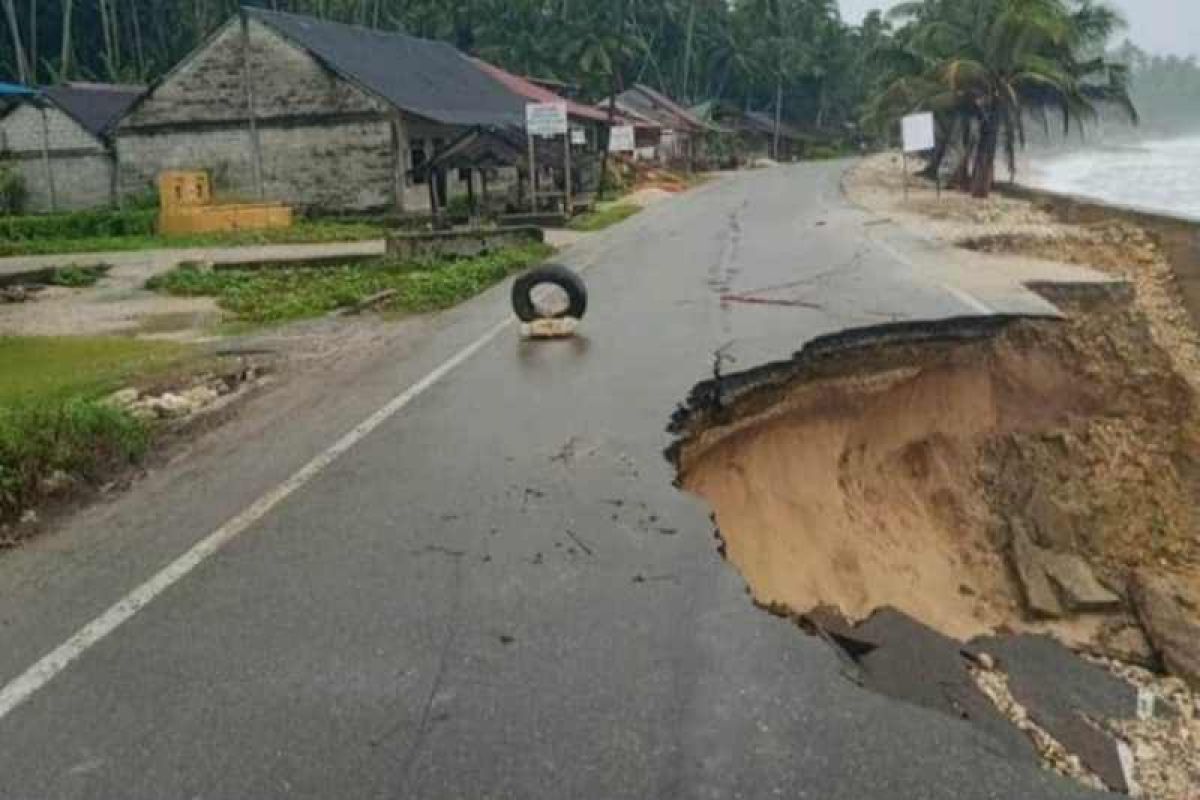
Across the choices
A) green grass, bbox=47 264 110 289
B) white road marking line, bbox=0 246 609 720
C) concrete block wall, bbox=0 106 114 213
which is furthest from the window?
white road marking line, bbox=0 246 609 720

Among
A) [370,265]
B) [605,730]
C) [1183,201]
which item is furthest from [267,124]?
[1183,201]

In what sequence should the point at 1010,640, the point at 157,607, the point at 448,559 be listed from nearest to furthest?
the point at 157,607, the point at 448,559, the point at 1010,640

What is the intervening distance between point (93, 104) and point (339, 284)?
2548cm

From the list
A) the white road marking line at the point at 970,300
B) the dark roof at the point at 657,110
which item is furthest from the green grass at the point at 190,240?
the dark roof at the point at 657,110

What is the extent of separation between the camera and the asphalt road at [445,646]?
3553mm

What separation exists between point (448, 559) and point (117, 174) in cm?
3237

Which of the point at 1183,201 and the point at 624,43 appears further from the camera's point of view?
the point at 624,43

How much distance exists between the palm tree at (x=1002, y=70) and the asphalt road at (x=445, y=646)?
28458 millimetres

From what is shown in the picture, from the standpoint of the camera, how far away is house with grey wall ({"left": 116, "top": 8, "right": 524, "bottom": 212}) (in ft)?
105

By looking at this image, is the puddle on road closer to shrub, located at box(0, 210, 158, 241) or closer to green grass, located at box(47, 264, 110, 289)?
green grass, located at box(47, 264, 110, 289)

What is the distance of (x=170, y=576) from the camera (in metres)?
5.24

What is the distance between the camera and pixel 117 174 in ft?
111

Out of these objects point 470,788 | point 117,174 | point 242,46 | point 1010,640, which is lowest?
point 1010,640

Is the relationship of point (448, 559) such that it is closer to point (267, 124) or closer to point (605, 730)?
point (605, 730)
